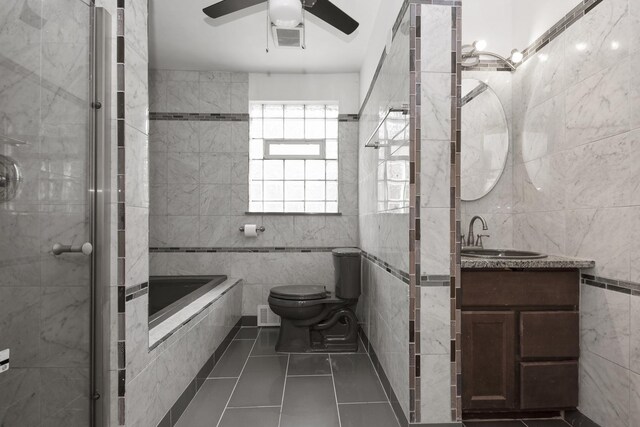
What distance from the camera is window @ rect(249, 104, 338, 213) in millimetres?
3596

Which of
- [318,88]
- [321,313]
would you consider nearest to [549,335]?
[321,313]

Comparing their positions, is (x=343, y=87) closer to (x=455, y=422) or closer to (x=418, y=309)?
(x=418, y=309)

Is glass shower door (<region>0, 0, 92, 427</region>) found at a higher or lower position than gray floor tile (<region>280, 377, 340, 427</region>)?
higher

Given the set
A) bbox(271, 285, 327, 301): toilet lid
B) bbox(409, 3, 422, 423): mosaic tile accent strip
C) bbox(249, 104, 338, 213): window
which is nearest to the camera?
bbox(409, 3, 422, 423): mosaic tile accent strip

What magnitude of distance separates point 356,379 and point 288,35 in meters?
2.18

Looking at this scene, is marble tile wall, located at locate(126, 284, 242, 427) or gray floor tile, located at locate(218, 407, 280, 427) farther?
gray floor tile, located at locate(218, 407, 280, 427)

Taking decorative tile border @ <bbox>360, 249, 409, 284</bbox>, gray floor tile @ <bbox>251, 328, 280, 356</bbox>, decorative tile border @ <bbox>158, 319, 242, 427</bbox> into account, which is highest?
decorative tile border @ <bbox>360, 249, 409, 284</bbox>

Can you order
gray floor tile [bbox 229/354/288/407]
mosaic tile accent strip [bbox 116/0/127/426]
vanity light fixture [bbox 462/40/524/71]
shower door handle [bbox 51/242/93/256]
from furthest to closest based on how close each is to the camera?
vanity light fixture [bbox 462/40/524/71], gray floor tile [bbox 229/354/288/407], mosaic tile accent strip [bbox 116/0/127/426], shower door handle [bbox 51/242/93/256]

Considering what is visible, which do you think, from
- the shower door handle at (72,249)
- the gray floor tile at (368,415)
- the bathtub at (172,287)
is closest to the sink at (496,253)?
the gray floor tile at (368,415)

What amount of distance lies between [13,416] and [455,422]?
165 centimetres

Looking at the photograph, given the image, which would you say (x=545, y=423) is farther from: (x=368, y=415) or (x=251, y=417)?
(x=251, y=417)

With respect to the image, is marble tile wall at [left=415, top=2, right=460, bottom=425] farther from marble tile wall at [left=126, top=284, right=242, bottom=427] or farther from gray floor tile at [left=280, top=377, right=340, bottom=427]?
marble tile wall at [left=126, top=284, right=242, bottom=427]

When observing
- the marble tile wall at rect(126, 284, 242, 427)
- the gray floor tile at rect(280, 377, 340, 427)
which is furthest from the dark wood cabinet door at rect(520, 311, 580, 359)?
the marble tile wall at rect(126, 284, 242, 427)

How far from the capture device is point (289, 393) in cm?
209
